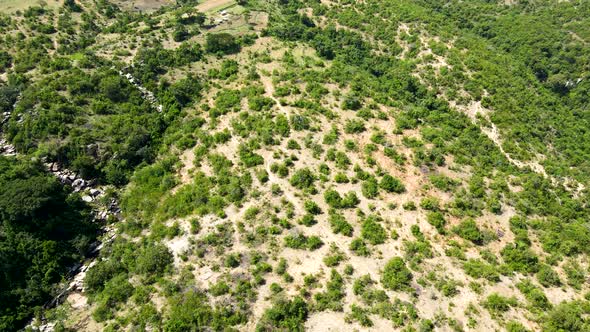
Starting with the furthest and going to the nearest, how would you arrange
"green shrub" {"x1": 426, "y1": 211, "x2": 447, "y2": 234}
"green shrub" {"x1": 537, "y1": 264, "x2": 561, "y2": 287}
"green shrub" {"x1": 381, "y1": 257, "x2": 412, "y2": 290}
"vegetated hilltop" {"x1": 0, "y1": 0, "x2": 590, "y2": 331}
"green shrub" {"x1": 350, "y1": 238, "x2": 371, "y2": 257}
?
"green shrub" {"x1": 426, "y1": 211, "x2": 447, "y2": 234}
"green shrub" {"x1": 350, "y1": 238, "x2": 371, "y2": 257}
"green shrub" {"x1": 537, "y1": 264, "x2": 561, "y2": 287}
"green shrub" {"x1": 381, "y1": 257, "x2": 412, "y2": 290}
"vegetated hilltop" {"x1": 0, "y1": 0, "x2": 590, "y2": 331}

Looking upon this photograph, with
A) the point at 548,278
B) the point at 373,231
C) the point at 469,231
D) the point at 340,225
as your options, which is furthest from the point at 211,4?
the point at 548,278

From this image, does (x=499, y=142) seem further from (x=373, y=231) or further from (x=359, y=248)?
(x=359, y=248)

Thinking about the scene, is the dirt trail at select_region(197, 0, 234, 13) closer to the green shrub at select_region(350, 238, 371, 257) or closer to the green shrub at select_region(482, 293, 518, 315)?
the green shrub at select_region(350, 238, 371, 257)

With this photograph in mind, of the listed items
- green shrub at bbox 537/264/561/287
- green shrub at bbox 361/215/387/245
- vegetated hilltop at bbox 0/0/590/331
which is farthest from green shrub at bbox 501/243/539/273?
green shrub at bbox 361/215/387/245

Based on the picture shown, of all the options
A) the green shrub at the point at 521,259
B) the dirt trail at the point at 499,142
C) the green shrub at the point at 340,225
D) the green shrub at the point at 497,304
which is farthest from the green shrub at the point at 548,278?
the dirt trail at the point at 499,142

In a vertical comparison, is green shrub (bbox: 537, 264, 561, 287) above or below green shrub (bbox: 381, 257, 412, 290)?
above

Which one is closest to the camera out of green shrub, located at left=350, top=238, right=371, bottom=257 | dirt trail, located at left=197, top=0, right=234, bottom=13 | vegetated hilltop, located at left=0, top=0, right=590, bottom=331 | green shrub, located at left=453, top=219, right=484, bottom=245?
vegetated hilltop, located at left=0, top=0, right=590, bottom=331

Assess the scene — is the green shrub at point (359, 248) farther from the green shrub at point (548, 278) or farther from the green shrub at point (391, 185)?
the green shrub at point (548, 278)

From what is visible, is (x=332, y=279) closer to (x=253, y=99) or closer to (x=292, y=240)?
(x=292, y=240)

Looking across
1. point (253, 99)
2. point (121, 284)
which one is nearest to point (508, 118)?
point (253, 99)
